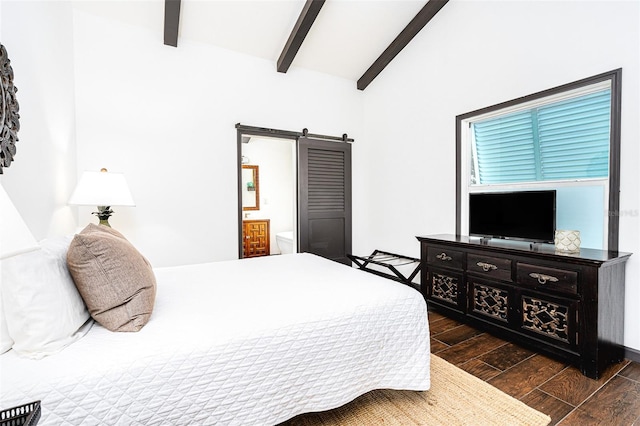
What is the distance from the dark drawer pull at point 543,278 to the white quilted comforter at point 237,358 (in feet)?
3.76

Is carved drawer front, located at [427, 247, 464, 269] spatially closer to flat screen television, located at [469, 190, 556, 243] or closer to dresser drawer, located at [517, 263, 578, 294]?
flat screen television, located at [469, 190, 556, 243]

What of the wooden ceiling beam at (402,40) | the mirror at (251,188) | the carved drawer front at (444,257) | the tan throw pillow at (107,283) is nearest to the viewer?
the tan throw pillow at (107,283)

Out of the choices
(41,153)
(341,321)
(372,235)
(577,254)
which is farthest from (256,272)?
(372,235)

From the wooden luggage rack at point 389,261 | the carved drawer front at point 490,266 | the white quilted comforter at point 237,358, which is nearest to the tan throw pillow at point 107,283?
the white quilted comforter at point 237,358

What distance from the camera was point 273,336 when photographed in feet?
4.43

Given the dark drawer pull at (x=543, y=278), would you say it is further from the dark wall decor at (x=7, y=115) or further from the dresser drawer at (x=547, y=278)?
the dark wall decor at (x=7, y=115)

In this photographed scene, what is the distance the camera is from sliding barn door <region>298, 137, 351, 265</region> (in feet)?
13.9

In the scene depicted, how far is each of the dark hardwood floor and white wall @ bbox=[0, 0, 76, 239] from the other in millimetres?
2871

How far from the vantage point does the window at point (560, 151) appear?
2.36 metres

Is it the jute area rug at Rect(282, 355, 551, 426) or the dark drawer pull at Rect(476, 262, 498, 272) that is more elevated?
the dark drawer pull at Rect(476, 262, 498, 272)

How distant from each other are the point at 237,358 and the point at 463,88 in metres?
3.36

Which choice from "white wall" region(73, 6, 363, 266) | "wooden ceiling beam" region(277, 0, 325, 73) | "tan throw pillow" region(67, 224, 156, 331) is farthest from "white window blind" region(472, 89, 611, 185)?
"tan throw pillow" region(67, 224, 156, 331)

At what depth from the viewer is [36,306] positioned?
1087mm

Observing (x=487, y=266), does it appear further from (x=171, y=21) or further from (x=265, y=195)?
(x=265, y=195)
